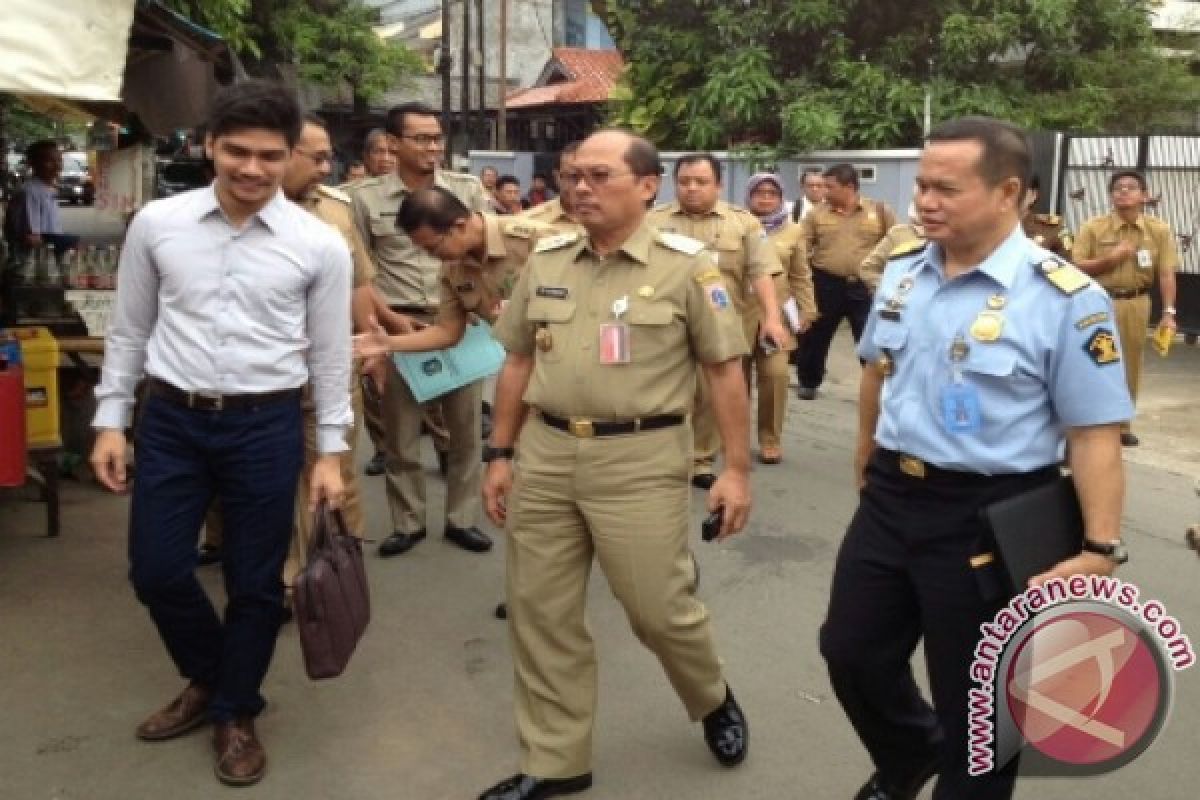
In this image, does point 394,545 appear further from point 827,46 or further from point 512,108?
point 512,108

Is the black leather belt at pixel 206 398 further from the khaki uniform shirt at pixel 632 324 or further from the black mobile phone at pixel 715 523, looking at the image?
the black mobile phone at pixel 715 523

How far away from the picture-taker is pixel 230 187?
3039mm

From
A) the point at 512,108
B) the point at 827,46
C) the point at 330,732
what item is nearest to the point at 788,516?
the point at 330,732

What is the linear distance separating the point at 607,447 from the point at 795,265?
15.2ft

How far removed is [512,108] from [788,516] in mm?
25418

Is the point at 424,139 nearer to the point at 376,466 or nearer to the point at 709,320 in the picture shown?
the point at 376,466

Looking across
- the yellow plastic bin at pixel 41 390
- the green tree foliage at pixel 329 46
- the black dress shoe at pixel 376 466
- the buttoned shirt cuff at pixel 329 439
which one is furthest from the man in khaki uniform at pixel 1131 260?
the green tree foliage at pixel 329 46

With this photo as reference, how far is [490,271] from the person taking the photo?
4.12 m

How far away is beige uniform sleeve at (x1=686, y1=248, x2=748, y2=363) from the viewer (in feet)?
10.1

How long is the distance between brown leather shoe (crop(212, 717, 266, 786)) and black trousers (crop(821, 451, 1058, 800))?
63.0 inches

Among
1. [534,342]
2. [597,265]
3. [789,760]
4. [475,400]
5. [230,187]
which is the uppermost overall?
[230,187]

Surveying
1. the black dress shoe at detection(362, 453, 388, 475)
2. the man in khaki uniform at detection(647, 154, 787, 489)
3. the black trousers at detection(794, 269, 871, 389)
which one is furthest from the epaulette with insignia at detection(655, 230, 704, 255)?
the black trousers at detection(794, 269, 871, 389)

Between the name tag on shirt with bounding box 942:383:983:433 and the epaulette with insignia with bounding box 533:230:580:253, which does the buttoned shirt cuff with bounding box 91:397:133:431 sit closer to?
the epaulette with insignia with bounding box 533:230:580:253

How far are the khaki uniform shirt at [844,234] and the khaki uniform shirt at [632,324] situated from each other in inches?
208
